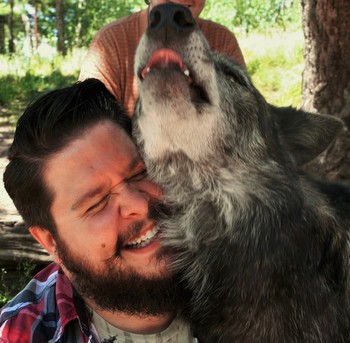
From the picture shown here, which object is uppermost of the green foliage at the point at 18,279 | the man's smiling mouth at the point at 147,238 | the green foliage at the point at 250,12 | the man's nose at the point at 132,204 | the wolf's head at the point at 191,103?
the wolf's head at the point at 191,103

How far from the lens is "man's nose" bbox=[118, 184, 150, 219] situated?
201cm

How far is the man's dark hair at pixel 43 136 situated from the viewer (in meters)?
2.15

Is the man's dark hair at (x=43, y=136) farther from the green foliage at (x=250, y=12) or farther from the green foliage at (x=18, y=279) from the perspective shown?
the green foliage at (x=250, y=12)

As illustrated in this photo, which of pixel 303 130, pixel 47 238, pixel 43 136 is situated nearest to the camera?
pixel 43 136

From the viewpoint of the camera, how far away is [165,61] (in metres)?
2.06

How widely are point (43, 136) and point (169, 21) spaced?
2.16 ft

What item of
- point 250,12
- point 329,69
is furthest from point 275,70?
point 250,12

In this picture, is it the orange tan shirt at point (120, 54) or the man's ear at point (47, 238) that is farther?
the orange tan shirt at point (120, 54)

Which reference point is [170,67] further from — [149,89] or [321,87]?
[321,87]

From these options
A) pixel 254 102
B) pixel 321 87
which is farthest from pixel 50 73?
pixel 254 102

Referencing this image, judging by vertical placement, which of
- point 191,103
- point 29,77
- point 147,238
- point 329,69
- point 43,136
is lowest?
point 29,77

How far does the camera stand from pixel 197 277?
2.19 m

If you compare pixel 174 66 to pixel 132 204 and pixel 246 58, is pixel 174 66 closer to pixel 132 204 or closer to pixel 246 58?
pixel 132 204

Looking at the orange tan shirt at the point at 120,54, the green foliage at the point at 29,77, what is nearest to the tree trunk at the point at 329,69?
the orange tan shirt at the point at 120,54
